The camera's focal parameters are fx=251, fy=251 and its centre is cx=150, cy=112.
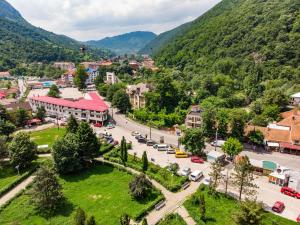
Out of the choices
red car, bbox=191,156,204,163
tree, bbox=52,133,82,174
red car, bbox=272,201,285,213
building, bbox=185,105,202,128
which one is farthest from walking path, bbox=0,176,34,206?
building, bbox=185,105,202,128

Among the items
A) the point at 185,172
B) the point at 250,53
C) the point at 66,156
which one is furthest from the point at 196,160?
the point at 250,53

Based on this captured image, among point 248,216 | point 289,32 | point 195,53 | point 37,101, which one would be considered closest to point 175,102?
point 37,101

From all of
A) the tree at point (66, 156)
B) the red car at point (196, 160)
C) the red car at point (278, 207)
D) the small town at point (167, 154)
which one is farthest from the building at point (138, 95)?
the red car at point (278, 207)

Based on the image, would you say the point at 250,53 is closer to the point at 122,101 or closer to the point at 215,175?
the point at 122,101

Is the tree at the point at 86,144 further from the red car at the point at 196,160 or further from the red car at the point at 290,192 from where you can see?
the red car at the point at 290,192

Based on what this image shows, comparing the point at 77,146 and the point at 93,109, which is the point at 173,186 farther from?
the point at 93,109

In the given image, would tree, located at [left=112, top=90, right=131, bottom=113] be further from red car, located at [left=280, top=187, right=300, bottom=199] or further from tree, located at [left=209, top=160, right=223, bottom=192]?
red car, located at [left=280, top=187, right=300, bottom=199]
